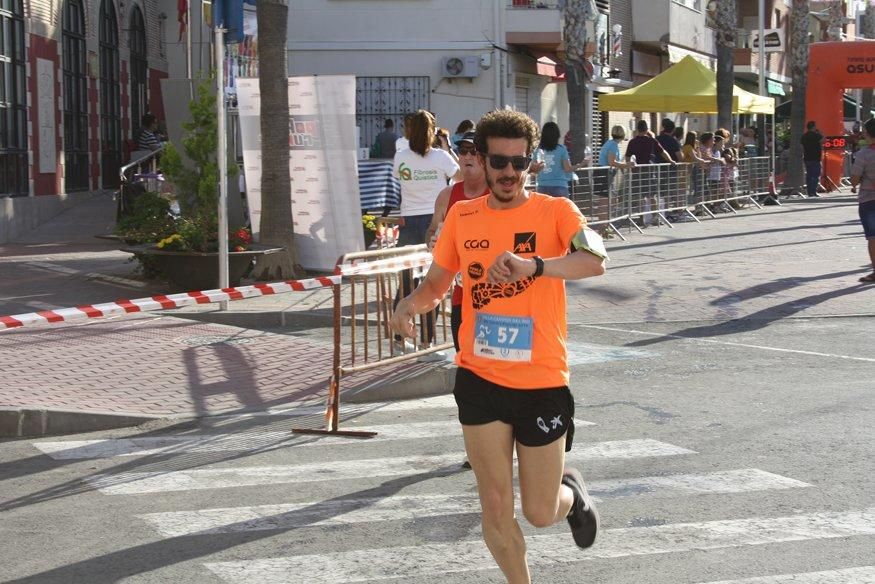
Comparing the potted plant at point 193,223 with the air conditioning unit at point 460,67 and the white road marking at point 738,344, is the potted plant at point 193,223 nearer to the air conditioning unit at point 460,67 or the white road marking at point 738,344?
the white road marking at point 738,344

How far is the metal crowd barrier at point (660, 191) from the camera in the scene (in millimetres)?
21391

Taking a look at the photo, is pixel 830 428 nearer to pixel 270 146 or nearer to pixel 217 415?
pixel 217 415

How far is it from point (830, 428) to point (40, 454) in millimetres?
4743

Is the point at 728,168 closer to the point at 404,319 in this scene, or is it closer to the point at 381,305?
the point at 381,305

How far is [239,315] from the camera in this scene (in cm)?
1296

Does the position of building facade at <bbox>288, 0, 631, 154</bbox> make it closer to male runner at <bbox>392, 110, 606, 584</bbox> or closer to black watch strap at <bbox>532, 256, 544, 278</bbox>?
male runner at <bbox>392, 110, 606, 584</bbox>

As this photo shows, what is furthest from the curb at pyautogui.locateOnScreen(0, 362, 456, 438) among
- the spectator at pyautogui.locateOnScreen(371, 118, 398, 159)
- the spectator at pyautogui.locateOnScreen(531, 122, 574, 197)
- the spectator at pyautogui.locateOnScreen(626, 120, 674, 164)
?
the spectator at pyautogui.locateOnScreen(371, 118, 398, 159)

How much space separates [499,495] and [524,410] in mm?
310

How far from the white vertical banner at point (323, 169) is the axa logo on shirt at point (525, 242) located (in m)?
11.0

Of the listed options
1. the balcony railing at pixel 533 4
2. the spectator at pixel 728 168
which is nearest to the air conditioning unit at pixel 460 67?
the balcony railing at pixel 533 4

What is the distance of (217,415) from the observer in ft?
29.7

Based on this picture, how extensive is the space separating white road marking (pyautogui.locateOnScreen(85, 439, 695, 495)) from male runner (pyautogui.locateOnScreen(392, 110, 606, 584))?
8.21 ft

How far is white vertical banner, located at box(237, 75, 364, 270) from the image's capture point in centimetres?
1579

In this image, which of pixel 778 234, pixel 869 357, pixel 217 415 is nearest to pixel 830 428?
pixel 869 357
